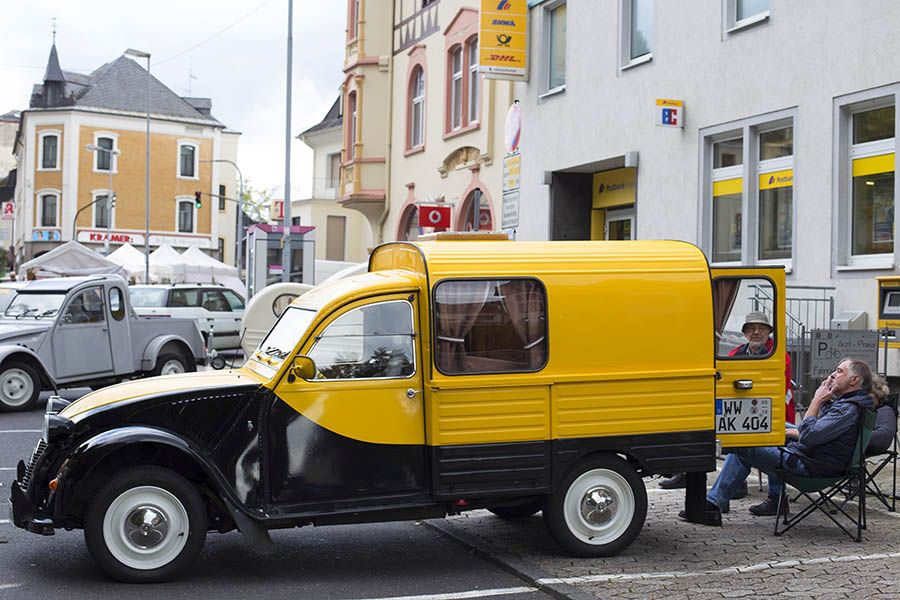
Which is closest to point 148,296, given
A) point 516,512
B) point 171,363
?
point 171,363

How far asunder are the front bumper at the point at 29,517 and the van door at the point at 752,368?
4.42 meters

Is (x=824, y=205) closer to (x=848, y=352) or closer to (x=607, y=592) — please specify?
(x=848, y=352)

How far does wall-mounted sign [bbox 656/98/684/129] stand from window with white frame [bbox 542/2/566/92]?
404 cm

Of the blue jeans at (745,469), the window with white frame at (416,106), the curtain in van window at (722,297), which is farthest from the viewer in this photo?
the window with white frame at (416,106)

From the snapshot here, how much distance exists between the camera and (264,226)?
95.9 feet

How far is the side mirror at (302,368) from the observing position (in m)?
7.18

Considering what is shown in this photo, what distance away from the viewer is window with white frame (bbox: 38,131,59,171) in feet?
233

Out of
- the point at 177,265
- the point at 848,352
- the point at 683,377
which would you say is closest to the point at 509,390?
the point at 683,377

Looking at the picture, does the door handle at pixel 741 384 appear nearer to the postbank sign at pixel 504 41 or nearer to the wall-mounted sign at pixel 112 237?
the postbank sign at pixel 504 41

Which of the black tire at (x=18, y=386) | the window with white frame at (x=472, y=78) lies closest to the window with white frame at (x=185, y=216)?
the window with white frame at (x=472, y=78)

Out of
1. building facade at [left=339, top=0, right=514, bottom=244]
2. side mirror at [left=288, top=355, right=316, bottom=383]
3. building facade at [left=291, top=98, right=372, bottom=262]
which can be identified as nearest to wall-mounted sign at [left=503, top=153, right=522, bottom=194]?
building facade at [left=339, top=0, right=514, bottom=244]

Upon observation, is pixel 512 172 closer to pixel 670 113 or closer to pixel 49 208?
pixel 670 113

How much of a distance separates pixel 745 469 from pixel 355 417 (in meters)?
3.36

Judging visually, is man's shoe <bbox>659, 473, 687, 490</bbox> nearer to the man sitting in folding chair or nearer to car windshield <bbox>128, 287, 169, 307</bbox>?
the man sitting in folding chair
